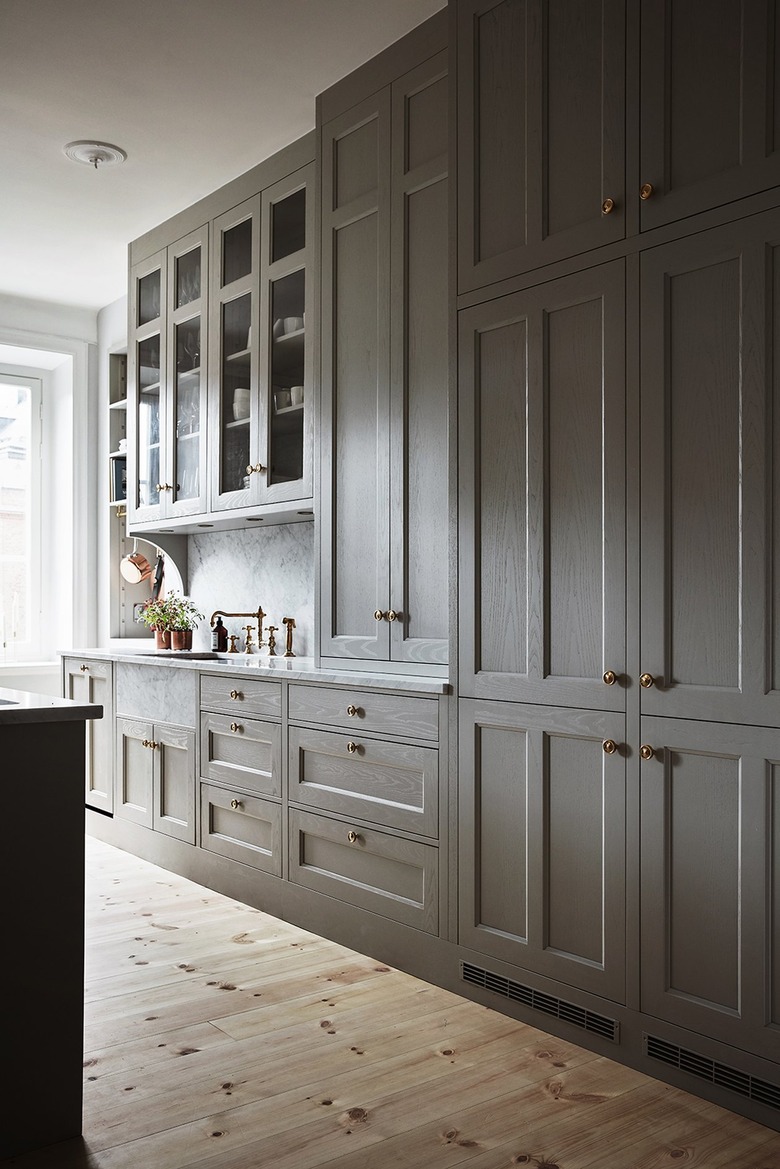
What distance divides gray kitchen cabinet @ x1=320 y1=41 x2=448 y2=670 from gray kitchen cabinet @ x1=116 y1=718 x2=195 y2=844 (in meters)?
1.02

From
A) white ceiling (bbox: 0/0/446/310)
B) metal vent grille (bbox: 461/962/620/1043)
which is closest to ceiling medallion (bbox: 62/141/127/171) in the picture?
white ceiling (bbox: 0/0/446/310)

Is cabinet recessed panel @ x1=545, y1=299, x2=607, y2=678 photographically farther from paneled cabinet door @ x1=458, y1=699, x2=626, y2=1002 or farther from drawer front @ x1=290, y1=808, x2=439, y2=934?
drawer front @ x1=290, y1=808, x2=439, y2=934

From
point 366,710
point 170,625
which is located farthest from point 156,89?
point 170,625

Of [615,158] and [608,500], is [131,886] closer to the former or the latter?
[608,500]

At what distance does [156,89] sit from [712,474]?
2307 millimetres

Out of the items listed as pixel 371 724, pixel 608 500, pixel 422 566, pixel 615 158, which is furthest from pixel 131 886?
pixel 615 158

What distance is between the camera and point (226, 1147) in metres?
1.89

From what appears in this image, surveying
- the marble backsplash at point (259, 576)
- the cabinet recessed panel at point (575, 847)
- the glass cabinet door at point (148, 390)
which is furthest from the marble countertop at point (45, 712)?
the glass cabinet door at point (148, 390)

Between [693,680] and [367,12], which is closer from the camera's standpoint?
[693,680]

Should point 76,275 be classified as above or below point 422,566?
above

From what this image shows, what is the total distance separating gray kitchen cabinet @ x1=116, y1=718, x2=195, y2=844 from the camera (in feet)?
12.7

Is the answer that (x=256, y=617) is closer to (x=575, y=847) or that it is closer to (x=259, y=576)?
(x=259, y=576)

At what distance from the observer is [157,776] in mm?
4055

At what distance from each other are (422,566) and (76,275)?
321 cm
